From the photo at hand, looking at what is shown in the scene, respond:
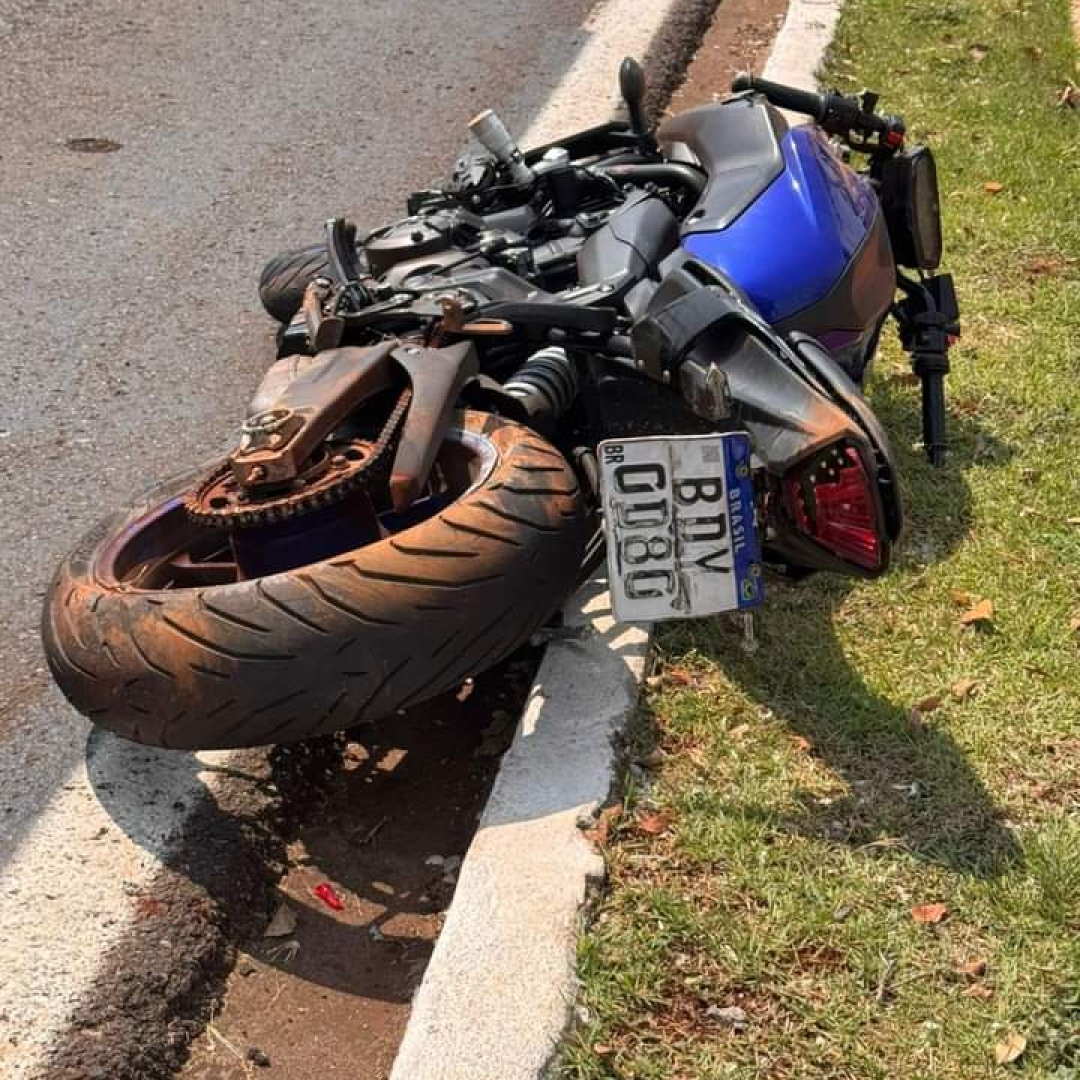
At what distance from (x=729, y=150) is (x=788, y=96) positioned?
0.64m

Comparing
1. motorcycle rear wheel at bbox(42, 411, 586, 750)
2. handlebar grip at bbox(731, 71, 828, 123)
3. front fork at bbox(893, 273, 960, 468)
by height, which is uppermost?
handlebar grip at bbox(731, 71, 828, 123)

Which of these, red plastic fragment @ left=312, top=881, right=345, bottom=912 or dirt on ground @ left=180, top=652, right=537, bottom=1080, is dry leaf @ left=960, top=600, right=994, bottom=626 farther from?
red plastic fragment @ left=312, top=881, right=345, bottom=912

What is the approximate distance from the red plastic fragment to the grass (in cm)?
56

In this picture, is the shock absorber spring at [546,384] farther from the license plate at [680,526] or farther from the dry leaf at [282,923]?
the dry leaf at [282,923]

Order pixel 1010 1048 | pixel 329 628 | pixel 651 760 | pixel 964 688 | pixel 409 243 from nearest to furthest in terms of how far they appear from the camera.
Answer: pixel 1010 1048 < pixel 329 628 < pixel 651 760 < pixel 964 688 < pixel 409 243

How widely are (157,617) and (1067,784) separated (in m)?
1.92

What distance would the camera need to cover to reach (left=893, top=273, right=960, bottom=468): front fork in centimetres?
438

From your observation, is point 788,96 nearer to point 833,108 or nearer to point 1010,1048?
point 833,108

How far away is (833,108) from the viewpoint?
4930mm

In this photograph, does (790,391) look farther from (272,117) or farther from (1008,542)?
(272,117)

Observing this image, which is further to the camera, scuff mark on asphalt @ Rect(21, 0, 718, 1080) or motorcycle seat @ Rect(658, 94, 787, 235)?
motorcycle seat @ Rect(658, 94, 787, 235)

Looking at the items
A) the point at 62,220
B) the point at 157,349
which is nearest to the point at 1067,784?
the point at 157,349

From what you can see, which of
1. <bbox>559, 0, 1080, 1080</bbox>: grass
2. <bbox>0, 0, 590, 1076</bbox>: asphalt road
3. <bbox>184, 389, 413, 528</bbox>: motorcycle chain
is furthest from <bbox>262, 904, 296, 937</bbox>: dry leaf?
<bbox>184, 389, 413, 528</bbox>: motorcycle chain

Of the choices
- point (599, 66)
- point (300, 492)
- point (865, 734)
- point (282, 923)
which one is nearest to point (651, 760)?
point (865, 734)
